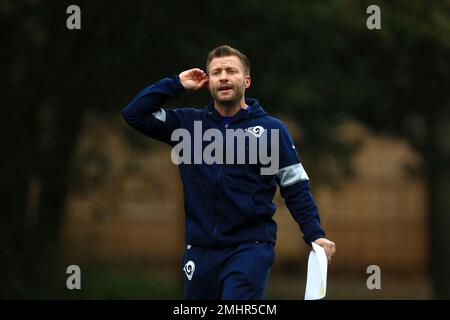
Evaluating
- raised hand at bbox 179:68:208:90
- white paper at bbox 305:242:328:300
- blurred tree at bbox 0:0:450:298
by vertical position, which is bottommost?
white paper at bbox 305:242:328:300

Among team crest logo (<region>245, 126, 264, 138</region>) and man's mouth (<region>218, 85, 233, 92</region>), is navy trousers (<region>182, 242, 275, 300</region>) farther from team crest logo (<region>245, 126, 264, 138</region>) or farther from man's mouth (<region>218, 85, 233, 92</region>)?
man's mouth (<region>218, 85, 233, 92</region>)

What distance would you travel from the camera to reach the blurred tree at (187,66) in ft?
46.4

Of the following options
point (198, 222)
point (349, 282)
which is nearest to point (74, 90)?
point (198, 222)

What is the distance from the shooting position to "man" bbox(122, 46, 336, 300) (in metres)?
6.85

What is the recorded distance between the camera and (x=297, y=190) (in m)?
7.03

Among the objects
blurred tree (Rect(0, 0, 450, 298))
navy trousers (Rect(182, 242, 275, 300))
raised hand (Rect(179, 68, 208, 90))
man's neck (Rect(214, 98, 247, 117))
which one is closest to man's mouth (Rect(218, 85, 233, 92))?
man's neck (Rect(214, 98, 247, 117))

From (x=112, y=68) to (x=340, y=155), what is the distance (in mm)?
5079

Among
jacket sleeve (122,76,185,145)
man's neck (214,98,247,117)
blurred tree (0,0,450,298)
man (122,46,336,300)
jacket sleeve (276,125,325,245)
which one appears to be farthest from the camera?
blurred tree (0,0,450,298)

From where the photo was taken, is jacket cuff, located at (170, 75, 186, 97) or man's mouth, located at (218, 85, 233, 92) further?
jacket cuff, located at (170, 75, 186, 97)

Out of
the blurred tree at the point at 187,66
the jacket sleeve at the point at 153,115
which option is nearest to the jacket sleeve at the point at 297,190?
the jacket sleeve at the point at 153,115

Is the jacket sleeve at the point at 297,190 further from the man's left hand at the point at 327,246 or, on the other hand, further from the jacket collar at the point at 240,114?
the jacket collar at the point at 240,114

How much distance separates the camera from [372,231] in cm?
2825

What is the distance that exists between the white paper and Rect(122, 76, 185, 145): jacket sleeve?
49.0 inches

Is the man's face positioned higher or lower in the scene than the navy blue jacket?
higher
